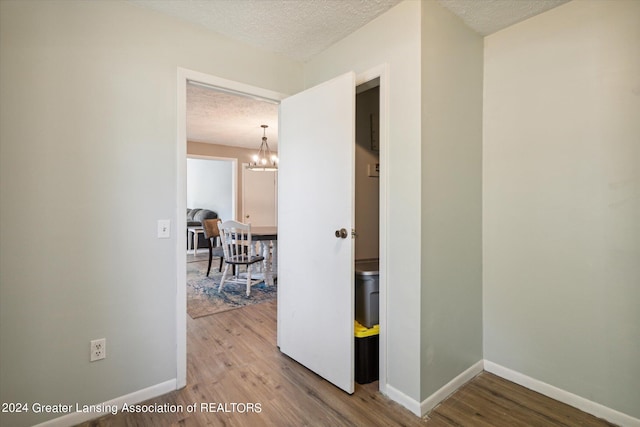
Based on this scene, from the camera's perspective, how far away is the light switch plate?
1.85 m

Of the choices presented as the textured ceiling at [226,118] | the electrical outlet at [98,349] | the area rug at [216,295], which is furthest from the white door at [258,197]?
the electrical outlet at [98,349]

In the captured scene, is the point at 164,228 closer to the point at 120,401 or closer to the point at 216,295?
the point at 120,401

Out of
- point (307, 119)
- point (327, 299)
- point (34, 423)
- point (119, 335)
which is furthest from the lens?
point (307, 119)

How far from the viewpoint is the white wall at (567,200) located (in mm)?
1604

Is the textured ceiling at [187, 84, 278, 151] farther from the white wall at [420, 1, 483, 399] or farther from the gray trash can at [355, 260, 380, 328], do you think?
the gray trash can at [355, 260, 380, 328]

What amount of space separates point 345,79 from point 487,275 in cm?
165

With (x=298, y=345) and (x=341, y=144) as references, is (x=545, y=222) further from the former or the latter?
(x=298, y=345)

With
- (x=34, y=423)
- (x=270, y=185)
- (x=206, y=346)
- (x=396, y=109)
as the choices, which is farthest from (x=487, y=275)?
(x=270, y=185)

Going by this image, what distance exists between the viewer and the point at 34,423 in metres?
1.51

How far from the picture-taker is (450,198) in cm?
188

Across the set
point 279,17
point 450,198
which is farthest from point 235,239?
point 450,198

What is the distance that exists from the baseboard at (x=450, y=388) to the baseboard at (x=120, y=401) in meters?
1.52

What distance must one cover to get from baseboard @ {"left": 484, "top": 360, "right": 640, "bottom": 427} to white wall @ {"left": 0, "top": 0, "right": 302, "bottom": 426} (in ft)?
7.10

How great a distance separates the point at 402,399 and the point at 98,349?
174 cm
